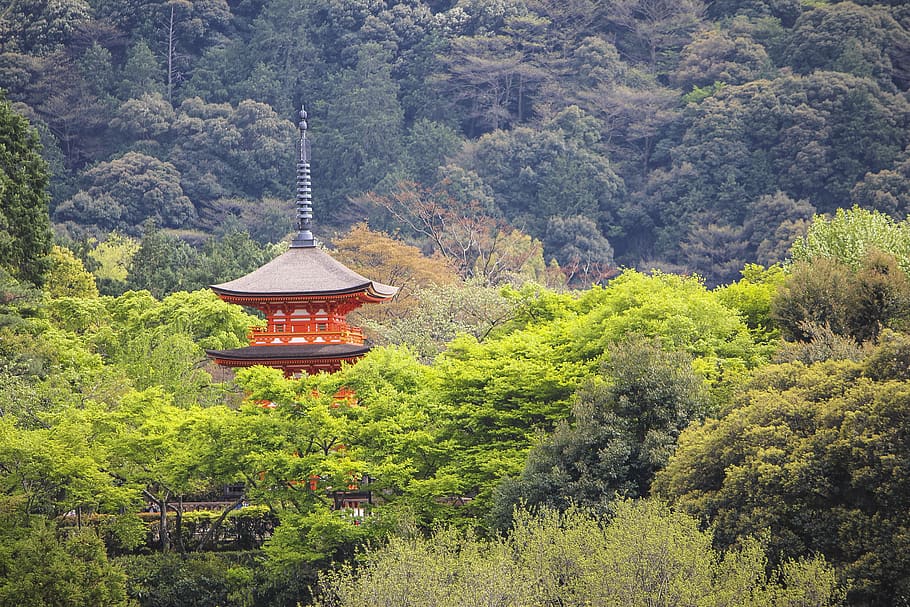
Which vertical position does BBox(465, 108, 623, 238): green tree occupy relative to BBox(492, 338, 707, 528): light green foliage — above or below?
above

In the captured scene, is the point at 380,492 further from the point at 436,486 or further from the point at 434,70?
the point at 434,70

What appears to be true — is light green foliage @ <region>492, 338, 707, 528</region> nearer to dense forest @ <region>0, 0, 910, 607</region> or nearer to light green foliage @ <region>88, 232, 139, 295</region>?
dense forest @ <region>0, 0, 910, 607</region>

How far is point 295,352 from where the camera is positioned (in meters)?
32.7

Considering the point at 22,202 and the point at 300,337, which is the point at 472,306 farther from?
the point at 22,202

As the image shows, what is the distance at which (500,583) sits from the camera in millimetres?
18688

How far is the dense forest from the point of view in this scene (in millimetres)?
20812

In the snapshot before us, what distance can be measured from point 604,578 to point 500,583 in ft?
4.63

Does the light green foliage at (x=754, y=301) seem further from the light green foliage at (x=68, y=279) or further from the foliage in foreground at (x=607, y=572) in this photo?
the light green foliage at (x=68, y=279)

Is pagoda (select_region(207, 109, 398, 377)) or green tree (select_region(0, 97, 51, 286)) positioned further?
green tree (select_region(0, 97, 51, 286))

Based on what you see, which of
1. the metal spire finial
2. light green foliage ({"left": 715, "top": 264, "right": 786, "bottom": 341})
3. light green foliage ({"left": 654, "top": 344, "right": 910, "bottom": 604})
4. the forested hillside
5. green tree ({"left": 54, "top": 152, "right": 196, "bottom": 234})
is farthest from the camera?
green tree ({"left": 54, "top": 152, "right": 196, "bottom": 234})

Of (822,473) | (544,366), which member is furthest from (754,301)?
(822,473)

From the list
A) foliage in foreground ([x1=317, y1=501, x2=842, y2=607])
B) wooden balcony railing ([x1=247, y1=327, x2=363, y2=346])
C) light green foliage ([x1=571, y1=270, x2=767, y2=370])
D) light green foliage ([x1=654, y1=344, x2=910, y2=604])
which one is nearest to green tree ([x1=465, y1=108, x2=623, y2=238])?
wooden balcony railing ([x1=247, y1=327, x2=363, y2=346])

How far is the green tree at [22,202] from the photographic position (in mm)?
38438

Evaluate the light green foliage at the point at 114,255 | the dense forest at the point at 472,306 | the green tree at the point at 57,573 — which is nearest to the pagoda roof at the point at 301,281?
the dense forest at the point at 472,306
